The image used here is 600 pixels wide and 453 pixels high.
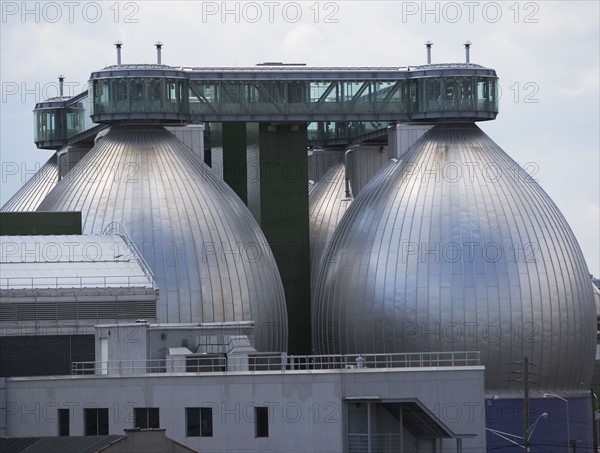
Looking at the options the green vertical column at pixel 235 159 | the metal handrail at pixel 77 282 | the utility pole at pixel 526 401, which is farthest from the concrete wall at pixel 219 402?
the green vertical column at pixel 235 159

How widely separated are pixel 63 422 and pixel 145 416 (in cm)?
344

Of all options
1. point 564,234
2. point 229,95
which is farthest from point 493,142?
point 229,95

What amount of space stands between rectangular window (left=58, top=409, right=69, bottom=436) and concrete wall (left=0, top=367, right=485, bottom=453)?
0.76 feet

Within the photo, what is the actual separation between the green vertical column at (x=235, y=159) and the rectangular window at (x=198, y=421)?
3671cm

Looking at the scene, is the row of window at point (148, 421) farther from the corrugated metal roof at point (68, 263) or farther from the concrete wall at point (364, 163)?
the concrete wall at point (364, 163)

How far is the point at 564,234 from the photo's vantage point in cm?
12031

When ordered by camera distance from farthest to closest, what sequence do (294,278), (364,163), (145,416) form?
(364,163) → (294,278) → (145,416)

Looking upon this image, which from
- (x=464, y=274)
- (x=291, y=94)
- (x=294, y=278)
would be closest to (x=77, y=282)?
(x=464, y=274)

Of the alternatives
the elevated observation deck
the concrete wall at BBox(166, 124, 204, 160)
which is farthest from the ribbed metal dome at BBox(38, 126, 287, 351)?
the elevated observation deck

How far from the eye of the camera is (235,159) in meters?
130

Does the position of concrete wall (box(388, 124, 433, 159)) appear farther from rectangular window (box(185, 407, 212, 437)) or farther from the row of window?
rectangular window (box(185, 407, 212, 437))

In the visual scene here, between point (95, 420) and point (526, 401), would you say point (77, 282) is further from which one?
point (526, 401)

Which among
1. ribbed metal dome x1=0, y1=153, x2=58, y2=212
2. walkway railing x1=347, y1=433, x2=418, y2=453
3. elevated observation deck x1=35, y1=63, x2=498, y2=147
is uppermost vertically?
elevated observation deck x1=35, y1=63, x2=498, y2=147

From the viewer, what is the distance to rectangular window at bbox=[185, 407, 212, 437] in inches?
3686
